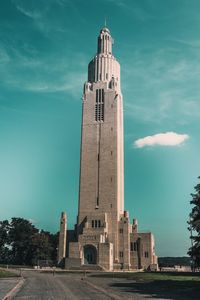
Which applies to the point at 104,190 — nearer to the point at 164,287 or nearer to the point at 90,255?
the point at 90,255

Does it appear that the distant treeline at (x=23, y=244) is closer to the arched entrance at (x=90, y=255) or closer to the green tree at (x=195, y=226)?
the arched entrance at (x=90, y=255)

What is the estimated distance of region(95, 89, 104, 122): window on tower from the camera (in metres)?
89.7

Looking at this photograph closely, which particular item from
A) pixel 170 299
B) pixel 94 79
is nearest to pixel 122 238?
pixel 94 79

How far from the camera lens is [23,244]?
8875 cm

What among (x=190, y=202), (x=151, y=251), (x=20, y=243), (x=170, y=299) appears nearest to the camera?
(x=170, y=299)

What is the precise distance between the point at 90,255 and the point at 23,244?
21649 millimetres

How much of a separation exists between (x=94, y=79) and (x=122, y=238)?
4141 centimetres

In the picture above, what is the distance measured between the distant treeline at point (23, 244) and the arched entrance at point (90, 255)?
1296 centimetres

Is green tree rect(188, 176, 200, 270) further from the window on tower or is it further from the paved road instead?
the window on tower

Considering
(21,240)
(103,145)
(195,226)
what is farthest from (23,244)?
(195,226)

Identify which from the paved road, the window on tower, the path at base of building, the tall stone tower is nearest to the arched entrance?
the tall stone tower

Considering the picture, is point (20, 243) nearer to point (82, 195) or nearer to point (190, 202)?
point (82, 195)

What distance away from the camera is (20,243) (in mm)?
88688

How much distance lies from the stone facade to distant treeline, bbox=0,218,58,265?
705cm
